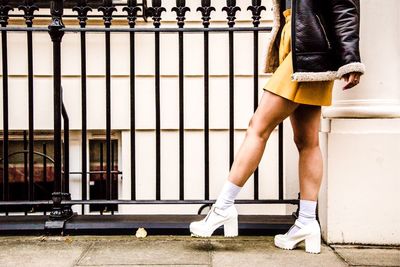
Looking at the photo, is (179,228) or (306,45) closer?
(306,45)

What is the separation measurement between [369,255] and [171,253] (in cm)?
112

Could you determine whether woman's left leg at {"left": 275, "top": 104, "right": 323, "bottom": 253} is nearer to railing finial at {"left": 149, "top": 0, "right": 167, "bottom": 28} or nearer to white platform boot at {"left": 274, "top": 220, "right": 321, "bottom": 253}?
white platform boot at {"left": 274, "top": 220, "right": 321, "bottom": 253}

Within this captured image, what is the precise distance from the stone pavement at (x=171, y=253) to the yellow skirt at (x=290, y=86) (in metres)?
0.88

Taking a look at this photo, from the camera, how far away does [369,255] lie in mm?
3203

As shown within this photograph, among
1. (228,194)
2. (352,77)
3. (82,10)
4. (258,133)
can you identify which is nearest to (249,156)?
(258,133)

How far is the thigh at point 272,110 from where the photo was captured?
9.97 feet

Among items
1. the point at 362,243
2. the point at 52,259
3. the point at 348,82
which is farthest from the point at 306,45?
the point at 52,259

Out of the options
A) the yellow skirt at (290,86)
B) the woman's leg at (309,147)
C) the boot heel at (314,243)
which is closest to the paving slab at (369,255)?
the boot heel at (314,243)

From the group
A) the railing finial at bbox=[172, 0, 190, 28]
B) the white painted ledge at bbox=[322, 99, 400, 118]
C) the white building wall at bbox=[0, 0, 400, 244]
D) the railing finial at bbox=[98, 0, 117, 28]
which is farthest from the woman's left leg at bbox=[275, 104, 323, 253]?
the white building wall at bbox=[0, 0, 400, 244]

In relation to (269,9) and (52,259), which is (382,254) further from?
(269,9)

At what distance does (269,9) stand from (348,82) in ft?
8.88

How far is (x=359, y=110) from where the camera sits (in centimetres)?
334

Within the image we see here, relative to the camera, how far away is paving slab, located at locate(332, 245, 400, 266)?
10.0ft

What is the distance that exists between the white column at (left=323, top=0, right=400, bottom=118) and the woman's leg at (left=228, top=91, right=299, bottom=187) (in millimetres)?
524
